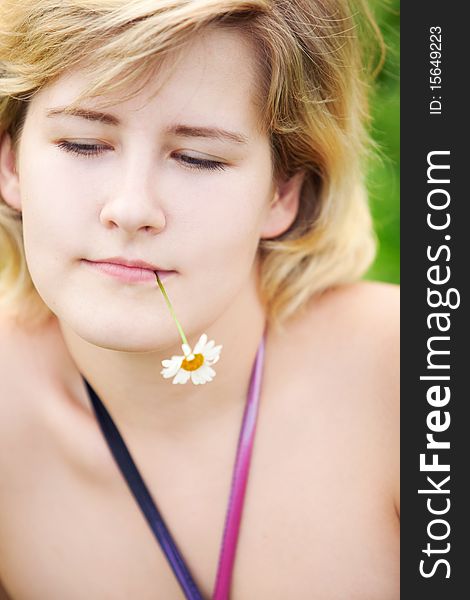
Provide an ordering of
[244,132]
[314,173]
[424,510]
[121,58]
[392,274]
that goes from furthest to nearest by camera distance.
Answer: [392,274]
[314,173]
[424,510]
[244,132]
[121,58]

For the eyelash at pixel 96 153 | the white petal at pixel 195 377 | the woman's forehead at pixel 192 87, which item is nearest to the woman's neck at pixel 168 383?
the white petal at pixel 195 377

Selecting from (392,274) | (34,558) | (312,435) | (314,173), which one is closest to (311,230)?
(314,173)

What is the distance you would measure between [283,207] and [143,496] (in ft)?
2.80

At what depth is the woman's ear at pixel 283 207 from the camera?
250 centimetres

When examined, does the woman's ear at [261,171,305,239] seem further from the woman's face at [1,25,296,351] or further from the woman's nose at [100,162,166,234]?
the woman's nose at [100,162,166,234]

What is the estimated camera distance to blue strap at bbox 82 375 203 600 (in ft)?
8.38

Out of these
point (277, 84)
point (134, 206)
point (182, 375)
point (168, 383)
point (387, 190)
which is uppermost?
point (387, 190)

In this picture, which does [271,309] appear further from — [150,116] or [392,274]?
[392,274]

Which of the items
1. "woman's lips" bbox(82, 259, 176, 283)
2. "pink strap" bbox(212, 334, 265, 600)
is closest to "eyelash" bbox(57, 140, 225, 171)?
"woman's lips" bbox(82, 259, 176, 283)

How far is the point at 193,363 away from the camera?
2.14 m

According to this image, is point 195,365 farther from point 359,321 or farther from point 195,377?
point 359,321

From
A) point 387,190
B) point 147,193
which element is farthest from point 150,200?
point 387,190

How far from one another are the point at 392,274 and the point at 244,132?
7.46 ft

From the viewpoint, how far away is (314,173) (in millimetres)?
2619
